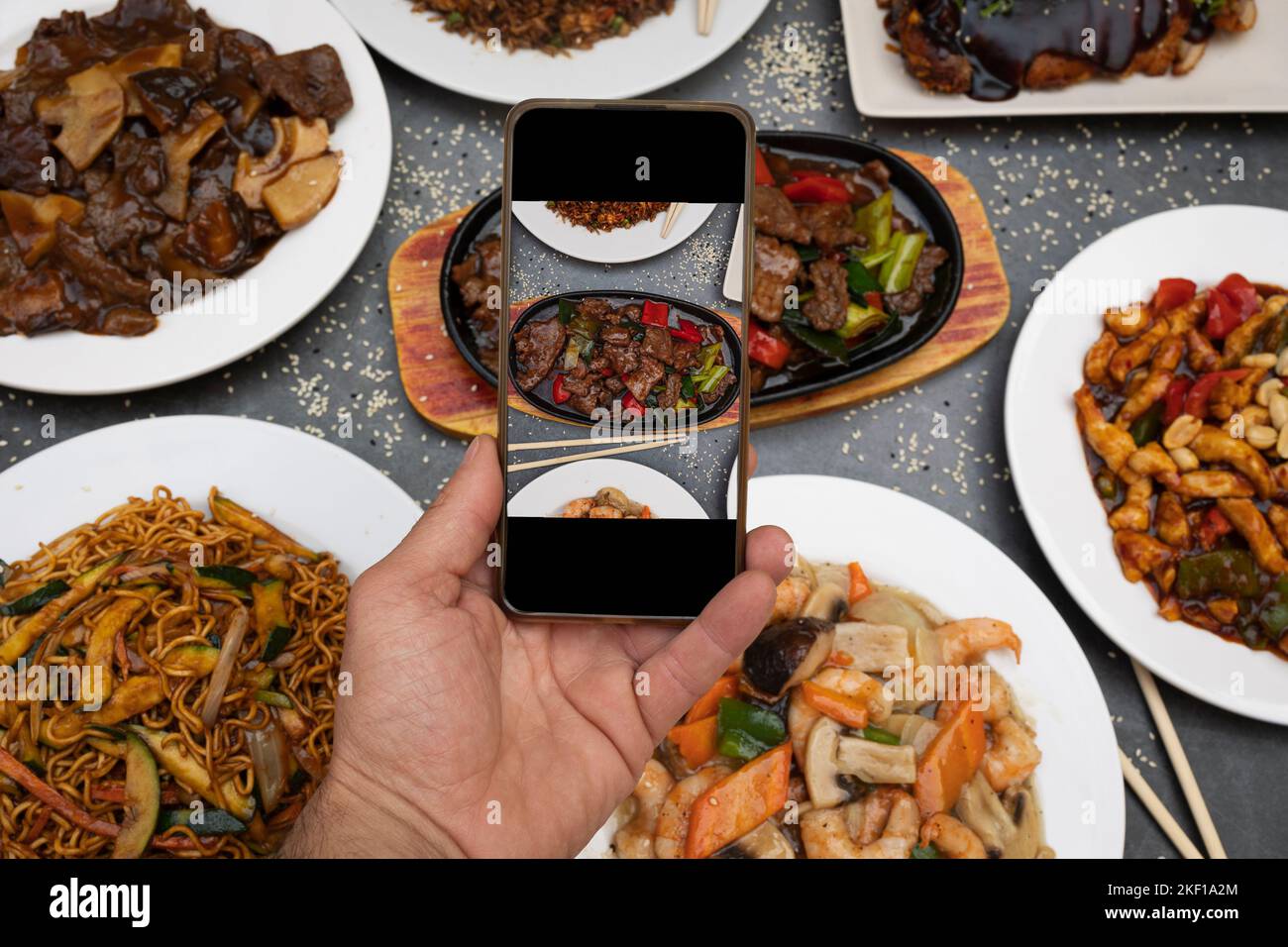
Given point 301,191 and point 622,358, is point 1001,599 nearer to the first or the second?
point 622,358

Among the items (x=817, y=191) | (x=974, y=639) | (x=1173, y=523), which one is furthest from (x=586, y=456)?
(x=1173, y=523)

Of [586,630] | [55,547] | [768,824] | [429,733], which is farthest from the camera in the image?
[55,547]

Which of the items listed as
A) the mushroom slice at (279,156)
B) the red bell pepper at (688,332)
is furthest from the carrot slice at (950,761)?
the mushroom slice at (279,156)

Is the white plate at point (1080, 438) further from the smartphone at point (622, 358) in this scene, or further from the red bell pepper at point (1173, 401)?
the smartphone at point (622, 358)

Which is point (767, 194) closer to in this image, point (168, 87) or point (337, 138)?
point (337, 138)

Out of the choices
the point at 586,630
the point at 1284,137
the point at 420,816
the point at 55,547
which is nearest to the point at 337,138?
the point at 55,547

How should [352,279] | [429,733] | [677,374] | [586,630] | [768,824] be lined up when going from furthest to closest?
1. [352,279]
2. [768,824]
3. [586,630]
4. [677,374]
5. [429,733]

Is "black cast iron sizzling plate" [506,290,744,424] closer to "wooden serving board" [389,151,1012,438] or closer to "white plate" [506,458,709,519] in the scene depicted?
"white plate" [506,458,709,519]
